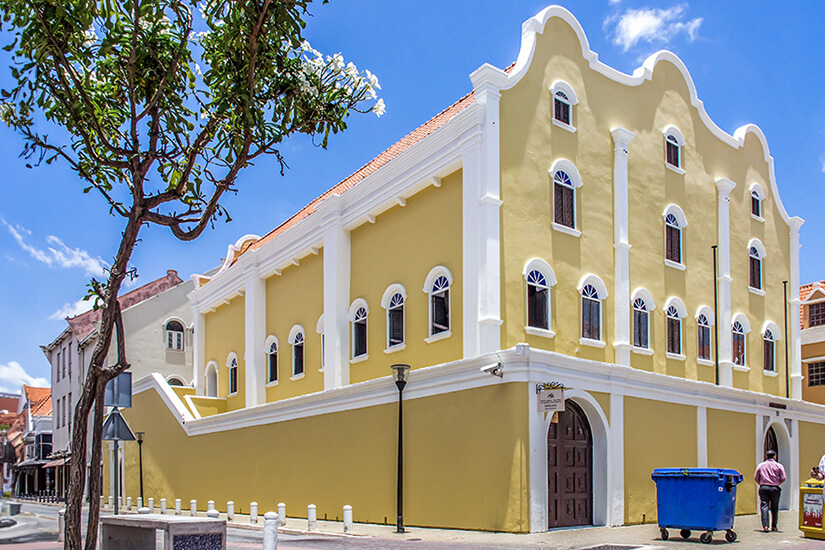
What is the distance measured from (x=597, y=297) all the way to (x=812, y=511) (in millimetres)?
7091

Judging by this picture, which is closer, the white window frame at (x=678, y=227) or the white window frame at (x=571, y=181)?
the white window frame at (x=571, y=181)

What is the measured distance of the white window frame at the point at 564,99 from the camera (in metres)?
20.1

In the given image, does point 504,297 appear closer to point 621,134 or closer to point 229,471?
point 621,134

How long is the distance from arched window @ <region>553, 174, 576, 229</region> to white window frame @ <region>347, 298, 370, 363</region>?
240 inches

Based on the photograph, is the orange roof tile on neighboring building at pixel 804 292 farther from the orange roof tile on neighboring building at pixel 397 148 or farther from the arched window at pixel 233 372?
the arched window at pixel 233 372

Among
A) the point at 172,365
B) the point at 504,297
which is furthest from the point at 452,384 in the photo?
the point at 172,365

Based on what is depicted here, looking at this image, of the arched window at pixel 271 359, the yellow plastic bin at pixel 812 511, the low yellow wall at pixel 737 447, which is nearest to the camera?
the yellow plastic bin at pixel 812 511

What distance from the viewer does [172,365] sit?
4409 cm

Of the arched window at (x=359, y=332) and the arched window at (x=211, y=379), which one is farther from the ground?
the arched window at (x=359, y=332)

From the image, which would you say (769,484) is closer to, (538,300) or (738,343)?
(538,300)

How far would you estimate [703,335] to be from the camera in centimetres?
2342

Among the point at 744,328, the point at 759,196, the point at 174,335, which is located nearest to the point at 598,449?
the point at 744,328

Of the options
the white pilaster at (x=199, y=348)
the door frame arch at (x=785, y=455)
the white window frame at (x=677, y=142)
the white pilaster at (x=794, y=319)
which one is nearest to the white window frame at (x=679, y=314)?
the white window frame at (x=677, y=142)

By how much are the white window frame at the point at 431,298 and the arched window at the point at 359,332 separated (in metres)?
3.38
